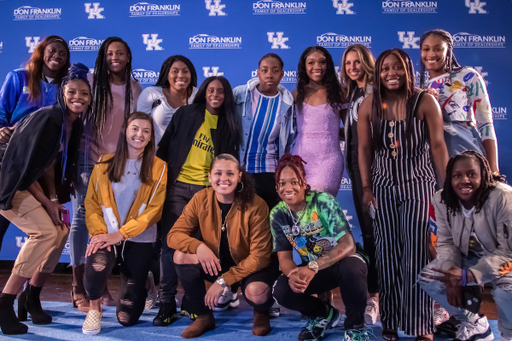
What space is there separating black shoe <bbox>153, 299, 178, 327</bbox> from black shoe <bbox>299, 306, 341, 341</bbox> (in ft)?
2.83

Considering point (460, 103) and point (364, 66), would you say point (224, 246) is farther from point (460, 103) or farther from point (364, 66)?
point (460, 103)

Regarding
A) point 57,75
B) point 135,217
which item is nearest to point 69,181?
point 135,217

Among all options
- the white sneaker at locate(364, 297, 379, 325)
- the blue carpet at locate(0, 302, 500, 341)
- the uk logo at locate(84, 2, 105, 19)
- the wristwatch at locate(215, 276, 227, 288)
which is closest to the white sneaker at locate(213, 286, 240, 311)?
the blue carpet at locate(0, 302, 500, 341)

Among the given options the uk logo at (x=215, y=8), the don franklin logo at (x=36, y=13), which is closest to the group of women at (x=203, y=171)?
the uk logo at (x=215, y=8)

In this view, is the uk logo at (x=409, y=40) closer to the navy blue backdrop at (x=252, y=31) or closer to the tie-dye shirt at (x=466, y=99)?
the navy blue backdrop at (x=252, y=31)

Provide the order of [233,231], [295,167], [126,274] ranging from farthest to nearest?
[126,274]
[233,231]
[295,167]

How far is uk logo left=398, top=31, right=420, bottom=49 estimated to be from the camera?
410cm

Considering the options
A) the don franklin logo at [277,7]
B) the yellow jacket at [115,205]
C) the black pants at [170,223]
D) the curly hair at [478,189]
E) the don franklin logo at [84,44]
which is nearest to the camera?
the curly hair at [478,189]

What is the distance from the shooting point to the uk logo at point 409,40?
13.4ft

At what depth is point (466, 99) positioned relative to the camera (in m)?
2.58

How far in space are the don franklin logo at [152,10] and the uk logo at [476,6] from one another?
9.70 ft

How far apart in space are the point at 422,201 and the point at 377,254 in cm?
41

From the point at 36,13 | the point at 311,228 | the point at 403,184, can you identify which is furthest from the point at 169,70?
the point at 36,13

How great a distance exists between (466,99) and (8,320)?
3.16m
